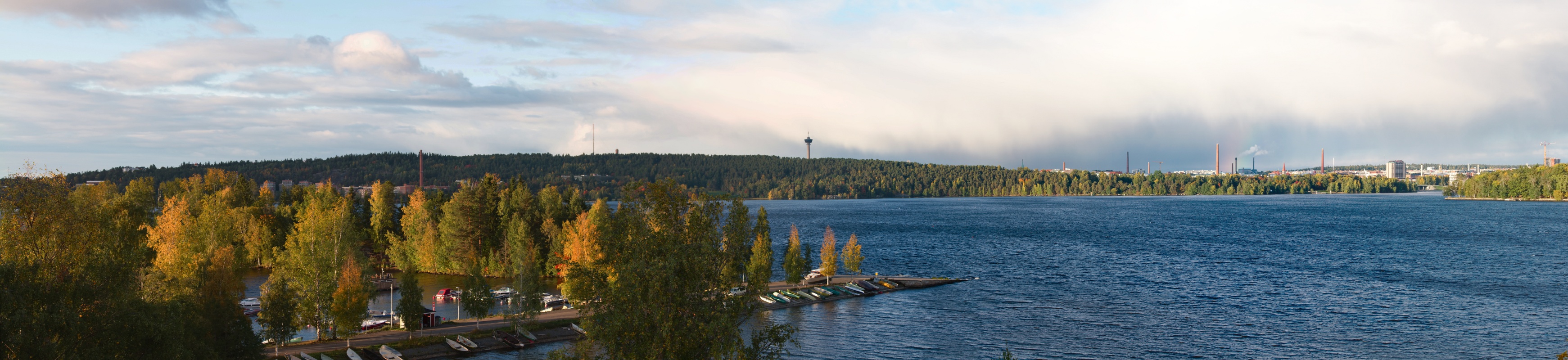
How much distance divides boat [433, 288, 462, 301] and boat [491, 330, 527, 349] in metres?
20.2

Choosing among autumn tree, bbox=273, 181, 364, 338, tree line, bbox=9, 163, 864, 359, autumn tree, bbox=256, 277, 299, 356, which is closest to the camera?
tree line, bbox=9, 163, 864, 359

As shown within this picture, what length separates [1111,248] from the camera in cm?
11906

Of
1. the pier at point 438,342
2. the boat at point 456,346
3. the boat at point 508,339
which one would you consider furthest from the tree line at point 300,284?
the boat at point 456,346

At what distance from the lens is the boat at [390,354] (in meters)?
44.0

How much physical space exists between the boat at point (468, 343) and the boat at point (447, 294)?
69.1ft

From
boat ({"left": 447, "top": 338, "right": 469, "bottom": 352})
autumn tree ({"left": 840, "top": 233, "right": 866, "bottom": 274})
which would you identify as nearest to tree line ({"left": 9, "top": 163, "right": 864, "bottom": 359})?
boat ({"left": 447, "top": 338, "right": 469, "bottom": 352})

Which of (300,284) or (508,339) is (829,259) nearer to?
(508,339)

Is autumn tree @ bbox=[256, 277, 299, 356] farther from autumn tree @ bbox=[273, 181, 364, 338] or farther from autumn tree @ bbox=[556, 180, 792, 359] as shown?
autumn tree @ bbox=[556, 180, 792, 359]

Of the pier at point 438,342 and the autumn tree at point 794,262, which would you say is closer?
the pier at point 438,342

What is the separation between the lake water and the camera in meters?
51.9

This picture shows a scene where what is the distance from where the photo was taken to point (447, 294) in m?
70.1

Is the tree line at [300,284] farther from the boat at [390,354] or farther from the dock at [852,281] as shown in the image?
the dock at [852,281]

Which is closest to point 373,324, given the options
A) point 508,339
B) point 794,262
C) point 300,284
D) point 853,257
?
point 300,284

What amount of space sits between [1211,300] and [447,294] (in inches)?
2569
